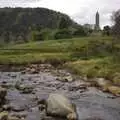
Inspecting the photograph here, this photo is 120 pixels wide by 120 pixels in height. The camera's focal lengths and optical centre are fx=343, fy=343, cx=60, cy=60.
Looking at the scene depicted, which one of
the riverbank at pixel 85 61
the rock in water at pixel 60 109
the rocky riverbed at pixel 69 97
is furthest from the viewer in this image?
the riverbank at pixel 85 61

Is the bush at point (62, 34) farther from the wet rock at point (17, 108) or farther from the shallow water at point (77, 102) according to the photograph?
the wet rock at point (17, 108)

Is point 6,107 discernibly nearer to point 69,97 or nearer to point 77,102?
point 77,102

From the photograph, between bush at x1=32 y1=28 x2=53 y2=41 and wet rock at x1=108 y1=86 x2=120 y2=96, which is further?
bush at x1=32 y1=28 x2=53 y2=41

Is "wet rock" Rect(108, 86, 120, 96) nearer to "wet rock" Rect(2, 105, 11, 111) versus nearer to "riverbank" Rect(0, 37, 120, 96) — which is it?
"riverbank" Rect(0, 37, 120, 96)

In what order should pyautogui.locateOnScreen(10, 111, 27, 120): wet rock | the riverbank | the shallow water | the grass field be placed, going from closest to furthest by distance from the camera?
pyautogui.locateOnScreen(10, 111, 27, 120): wet rock
the shallow water
the riverbank
the grass field

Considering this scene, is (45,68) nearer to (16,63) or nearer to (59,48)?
(16,63)

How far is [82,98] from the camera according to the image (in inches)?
1236

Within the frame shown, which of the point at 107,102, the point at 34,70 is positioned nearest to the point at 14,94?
the point at 107,102

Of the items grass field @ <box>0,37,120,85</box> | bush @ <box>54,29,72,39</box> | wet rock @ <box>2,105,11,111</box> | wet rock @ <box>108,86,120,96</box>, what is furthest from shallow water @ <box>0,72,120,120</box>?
bush @ <box>54,29,72,39</box>

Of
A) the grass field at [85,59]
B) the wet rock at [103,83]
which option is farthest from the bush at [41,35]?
the wet rock at [103,83]

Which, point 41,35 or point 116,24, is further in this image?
point 41,35

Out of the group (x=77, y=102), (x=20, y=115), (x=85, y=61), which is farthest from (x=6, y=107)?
(x=85, y=61)

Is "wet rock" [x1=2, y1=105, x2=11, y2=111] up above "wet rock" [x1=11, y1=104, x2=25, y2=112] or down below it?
above

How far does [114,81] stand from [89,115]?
52.9 ft
